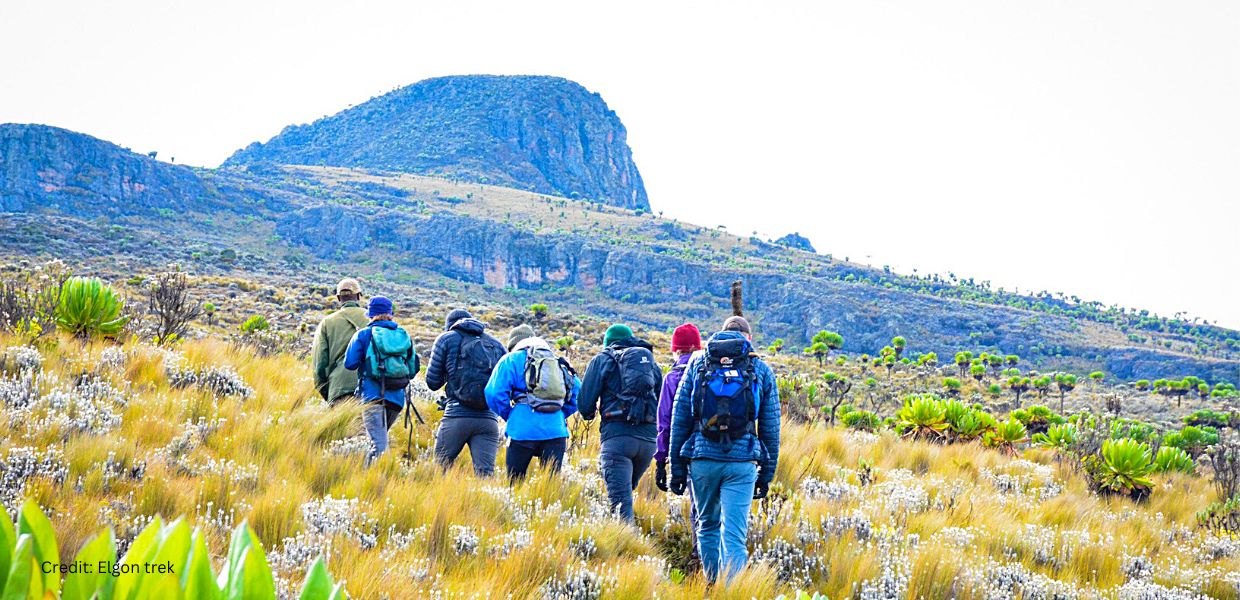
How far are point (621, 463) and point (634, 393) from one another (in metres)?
0.52

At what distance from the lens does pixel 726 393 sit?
4.13m

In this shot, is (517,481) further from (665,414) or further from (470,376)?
(665,414)

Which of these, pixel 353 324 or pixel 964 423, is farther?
pixel 964 423

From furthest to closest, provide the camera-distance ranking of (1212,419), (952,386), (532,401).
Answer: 1. (952,386)
2. (1212,419)
3. (532,401)

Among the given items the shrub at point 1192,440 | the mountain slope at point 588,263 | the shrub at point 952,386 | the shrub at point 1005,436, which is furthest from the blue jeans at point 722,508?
the mountain slope at point 588,263

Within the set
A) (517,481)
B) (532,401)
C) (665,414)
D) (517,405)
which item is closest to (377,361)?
(517,405)

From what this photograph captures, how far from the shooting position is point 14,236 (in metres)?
49.3

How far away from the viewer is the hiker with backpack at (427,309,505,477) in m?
5.40

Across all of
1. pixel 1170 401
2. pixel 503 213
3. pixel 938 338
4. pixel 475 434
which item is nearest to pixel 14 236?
pixel 475 434

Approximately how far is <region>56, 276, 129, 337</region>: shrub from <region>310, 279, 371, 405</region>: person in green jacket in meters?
Answer: 3.14

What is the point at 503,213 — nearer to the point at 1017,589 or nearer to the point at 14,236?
the point at 14,236

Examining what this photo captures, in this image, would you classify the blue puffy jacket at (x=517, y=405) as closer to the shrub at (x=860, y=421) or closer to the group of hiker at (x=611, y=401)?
the group of hiker at (x=611, y=401)

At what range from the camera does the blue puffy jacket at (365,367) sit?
5465 mm

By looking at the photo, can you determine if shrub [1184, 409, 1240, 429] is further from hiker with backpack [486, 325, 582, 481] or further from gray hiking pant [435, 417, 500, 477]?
gray hiking pant [435, 417, 500, 477]
